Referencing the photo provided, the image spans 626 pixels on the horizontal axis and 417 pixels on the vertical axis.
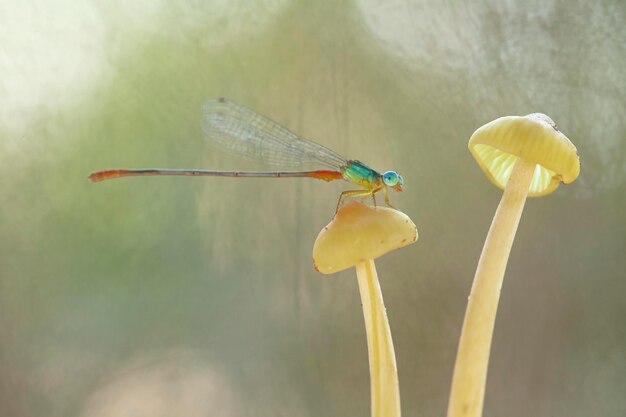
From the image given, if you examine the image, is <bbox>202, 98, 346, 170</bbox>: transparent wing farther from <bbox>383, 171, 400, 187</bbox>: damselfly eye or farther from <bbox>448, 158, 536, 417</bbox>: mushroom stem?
<bbox>448, 158, 536, 417</bbox>: mushroom stem

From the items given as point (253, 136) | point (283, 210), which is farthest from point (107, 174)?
point (283, 210)

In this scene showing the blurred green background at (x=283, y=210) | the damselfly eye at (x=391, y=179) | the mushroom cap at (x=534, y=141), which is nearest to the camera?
the mushroom cap at (x=534, y=141)

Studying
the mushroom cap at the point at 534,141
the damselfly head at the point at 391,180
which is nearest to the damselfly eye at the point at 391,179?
the damselfly head at the point at 391,180

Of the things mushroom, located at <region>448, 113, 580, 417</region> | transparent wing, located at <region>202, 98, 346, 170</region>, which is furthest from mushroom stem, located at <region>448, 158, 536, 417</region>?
transparent wing, located at <region>202, 98, 346, 170</region>

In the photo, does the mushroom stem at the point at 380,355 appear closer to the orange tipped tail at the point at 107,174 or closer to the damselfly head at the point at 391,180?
the damselfly head at the point at 391,180

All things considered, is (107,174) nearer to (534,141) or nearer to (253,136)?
(253,136)

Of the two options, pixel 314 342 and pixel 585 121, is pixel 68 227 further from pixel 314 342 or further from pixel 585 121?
pixel 585 121

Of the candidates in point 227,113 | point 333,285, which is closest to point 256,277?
point 333,285
